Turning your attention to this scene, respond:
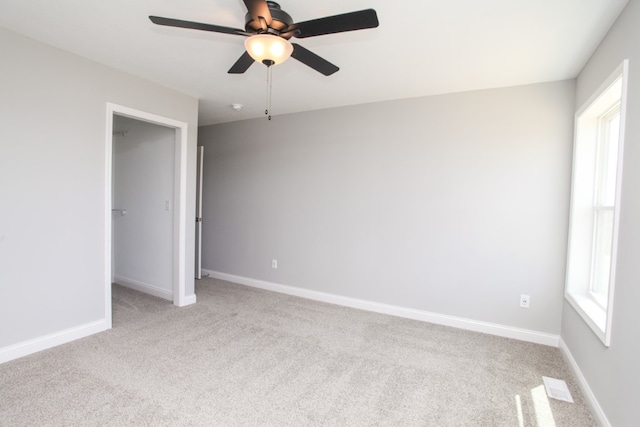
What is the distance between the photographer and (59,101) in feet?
8.39

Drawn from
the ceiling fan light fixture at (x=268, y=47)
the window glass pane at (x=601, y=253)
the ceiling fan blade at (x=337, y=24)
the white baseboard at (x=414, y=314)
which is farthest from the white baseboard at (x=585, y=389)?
the ceiling fan light fixture at (x=268, y=47)

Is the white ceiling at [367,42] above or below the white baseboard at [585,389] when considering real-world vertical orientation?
above

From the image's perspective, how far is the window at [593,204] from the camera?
2289 millimetres

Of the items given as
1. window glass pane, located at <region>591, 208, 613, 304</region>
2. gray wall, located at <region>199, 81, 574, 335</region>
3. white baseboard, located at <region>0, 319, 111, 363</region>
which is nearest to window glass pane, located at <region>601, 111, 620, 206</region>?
window glass pane, located at <region>591, 208, 613, 304</region>

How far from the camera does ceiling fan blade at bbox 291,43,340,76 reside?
184 centimetres

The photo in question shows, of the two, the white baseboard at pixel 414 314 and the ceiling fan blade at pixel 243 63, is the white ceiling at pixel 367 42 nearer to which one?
the ceiling fan blade at pixel 243 63

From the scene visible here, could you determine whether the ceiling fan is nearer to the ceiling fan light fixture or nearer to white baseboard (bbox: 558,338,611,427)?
the ceiling fan light fixture

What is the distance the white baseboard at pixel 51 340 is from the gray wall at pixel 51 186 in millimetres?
27

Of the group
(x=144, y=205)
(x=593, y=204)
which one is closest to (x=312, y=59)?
(x=593, y=204)

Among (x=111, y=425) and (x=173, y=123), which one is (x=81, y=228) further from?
(x=111, y=425)

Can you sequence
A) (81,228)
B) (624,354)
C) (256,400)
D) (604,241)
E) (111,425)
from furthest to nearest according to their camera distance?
1. (81,228)
2. (604,241)
3. (256,400)
4. (111,425)
5. (624,354)

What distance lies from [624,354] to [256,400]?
79.3 inches

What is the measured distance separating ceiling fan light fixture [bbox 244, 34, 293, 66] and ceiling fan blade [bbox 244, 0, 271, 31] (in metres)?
0.05

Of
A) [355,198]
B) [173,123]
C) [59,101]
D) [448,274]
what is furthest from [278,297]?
[59,101]
